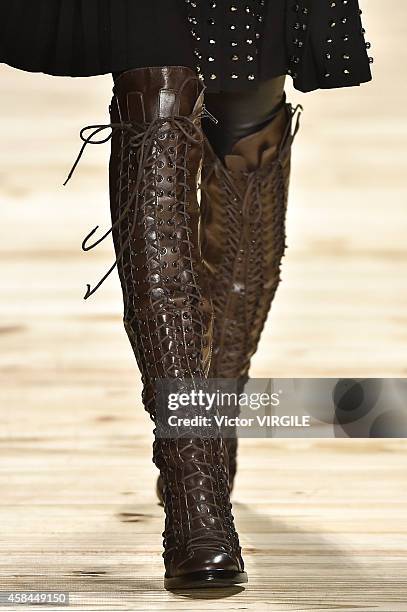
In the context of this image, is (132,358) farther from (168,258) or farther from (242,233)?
(168,258)

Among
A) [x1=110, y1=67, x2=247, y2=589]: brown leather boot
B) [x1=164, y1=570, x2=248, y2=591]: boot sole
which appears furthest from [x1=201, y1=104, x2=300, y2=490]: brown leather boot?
[x1=164, y1=570, x2=248, y2=591]: boot sole

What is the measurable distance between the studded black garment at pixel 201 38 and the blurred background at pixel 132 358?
19.8 inches

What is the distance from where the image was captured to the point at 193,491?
119 cm

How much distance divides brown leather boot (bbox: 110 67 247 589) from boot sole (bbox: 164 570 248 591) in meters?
0.04

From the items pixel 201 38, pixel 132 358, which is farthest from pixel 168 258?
pixel 132 358

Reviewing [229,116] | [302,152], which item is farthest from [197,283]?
[302,152]

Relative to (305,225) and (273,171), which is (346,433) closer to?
(273,171)

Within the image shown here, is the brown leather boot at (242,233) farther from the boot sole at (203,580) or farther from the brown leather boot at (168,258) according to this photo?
the boot sole at (203,580)

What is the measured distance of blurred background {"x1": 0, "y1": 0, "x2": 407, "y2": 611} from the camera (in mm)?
1283

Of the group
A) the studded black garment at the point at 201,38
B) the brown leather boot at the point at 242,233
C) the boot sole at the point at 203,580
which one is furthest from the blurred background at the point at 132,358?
the studded black garment at the point at 201,38

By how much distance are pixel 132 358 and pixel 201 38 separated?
1029 mm

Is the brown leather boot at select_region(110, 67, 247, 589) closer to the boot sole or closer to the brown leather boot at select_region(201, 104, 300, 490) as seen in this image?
the boot sole

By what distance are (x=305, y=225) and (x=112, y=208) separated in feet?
6.58

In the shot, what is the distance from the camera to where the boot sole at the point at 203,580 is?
115 cm
